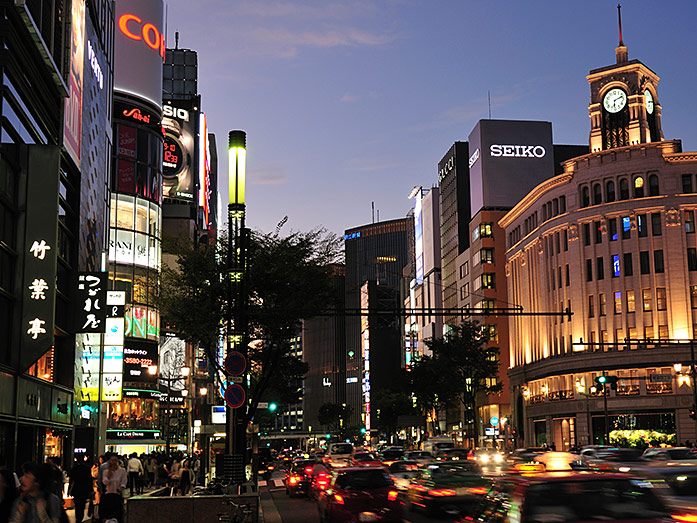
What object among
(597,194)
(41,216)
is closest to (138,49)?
(597,194)

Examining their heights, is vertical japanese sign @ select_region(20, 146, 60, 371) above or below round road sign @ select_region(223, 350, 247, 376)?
above

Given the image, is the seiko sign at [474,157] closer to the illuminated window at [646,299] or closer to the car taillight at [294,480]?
the illuminated window at [646,299]

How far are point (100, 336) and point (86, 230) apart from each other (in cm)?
571

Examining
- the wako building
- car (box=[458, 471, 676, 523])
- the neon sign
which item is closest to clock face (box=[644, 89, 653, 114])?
the wako building

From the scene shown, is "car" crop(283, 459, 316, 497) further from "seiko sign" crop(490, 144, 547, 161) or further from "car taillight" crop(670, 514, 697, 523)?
"seiko sign" crop(490, 144, 547, 161)

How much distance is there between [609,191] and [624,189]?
5.32ft

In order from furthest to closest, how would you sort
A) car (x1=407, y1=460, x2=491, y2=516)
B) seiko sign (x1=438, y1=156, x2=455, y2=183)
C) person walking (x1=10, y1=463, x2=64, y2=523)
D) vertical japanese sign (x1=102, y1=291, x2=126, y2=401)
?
seiko sign (x1=438, y1=156, x2=455, y2=183)
vertical japanese sign (x1=102, y1=291, x2=126, y2=401)
car (x1=407, y1=460, x2=491, y2=516)
person walking (x1=10, y1=463, x2=64, y2=523)

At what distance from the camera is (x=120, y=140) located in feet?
258

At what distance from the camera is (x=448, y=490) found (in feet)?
85.6

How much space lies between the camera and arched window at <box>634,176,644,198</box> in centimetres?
8756

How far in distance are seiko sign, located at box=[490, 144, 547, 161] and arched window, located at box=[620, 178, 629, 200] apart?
40.7 meters

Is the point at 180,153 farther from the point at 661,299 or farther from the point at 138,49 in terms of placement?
the point at 661,299

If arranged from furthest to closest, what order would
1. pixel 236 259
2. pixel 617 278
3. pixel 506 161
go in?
pixel 506 161, pixel 617 278, pixel 236 259

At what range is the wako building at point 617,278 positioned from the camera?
273 ft
